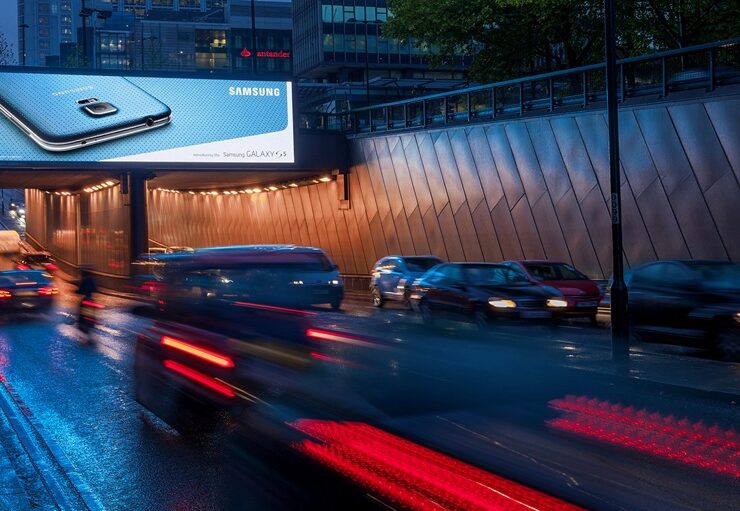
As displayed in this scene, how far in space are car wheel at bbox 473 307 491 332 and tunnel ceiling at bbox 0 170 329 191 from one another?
1030 inches

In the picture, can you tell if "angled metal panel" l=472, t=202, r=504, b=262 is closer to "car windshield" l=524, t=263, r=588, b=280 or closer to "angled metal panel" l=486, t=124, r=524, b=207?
"angled metal panel" l=486, t=124, r=524, b=207

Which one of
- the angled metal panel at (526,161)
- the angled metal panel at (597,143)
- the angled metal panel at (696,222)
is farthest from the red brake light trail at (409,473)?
the angled metal panel at (526,161)

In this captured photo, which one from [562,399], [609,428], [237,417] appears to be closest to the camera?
[237,417]

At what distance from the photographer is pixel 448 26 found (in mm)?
45062

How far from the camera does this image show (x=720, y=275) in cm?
1667

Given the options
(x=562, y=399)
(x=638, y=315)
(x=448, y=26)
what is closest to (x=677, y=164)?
(x=638, y=315)

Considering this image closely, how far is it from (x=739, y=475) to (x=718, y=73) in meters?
20.5

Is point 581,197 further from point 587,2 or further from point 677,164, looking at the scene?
point 587,2

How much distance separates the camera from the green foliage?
40938 millimetres

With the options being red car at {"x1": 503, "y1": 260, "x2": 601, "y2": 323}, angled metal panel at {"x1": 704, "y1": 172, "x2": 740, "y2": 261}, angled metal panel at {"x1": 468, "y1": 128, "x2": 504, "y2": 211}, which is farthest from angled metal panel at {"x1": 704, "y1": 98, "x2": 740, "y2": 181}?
angled metal panel at {"x1": 468, "y1": 128, "x2": 504, "y2": 211}

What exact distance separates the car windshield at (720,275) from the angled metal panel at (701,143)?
967 cm

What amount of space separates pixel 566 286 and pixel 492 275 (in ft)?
13.1

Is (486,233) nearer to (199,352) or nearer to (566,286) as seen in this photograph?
(566,286)

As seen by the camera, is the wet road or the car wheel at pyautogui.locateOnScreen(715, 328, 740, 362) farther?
the car wheel at pyautogui.locateOnScreen(715, 328, 740, 362)
